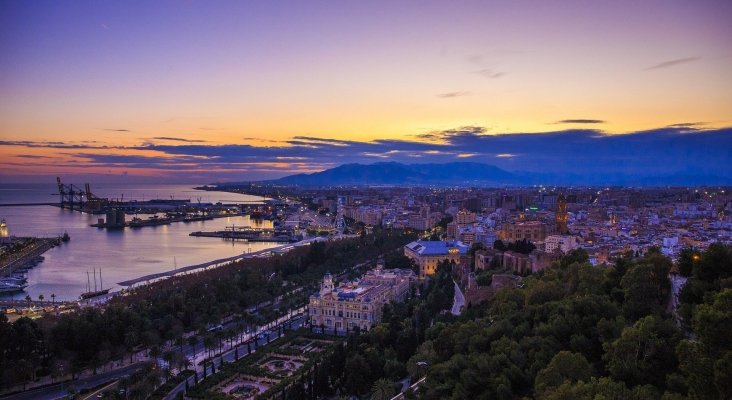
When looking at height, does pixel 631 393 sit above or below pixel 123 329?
above

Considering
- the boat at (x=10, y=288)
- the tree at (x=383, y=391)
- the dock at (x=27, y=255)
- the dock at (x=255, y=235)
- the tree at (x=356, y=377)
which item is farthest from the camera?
the dock at (x=255, y=235)

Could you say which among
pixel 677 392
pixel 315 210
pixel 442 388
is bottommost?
pixel 315 210

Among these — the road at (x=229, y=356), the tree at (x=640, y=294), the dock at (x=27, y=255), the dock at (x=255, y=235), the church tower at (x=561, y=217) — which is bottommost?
the dock at (x=255, y=235)

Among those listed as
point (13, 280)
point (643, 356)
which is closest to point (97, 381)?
point (643, 356)

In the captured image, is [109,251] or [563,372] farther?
[109,251]

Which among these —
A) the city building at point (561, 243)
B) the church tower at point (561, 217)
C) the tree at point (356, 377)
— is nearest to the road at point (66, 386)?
the tree at point (356, 377)

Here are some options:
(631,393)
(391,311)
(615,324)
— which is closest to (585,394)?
(631,393)

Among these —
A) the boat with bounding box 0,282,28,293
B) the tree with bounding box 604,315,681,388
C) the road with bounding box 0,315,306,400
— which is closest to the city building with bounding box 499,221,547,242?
→ the road with bounding box 0,315,306,400

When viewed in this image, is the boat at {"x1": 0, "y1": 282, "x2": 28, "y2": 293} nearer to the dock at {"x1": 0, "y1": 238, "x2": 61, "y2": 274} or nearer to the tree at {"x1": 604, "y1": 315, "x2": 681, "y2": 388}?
the dock at {"x1": 0, "y1": 238, "x2": 61, "y2": 274}

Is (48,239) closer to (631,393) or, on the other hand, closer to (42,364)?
(42,364)

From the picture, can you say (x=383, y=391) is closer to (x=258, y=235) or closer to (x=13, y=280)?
(x=13, y=280)

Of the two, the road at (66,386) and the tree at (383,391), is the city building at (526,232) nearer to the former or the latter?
the tree at (383,391)
